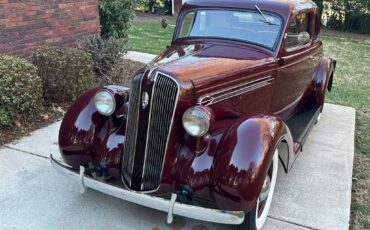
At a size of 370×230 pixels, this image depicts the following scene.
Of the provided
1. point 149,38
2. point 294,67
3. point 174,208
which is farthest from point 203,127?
point 149,38

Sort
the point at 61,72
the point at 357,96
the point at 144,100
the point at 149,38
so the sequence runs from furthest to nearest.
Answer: the point at 149,38 → the point at 357,96 → the point at 61,72 → the point at 144,100

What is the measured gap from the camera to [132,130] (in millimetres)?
3156

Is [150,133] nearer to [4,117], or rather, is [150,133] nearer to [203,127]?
[203,127]

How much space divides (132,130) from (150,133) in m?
0.18

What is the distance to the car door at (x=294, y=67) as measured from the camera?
4262 mm

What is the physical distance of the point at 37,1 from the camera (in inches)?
246

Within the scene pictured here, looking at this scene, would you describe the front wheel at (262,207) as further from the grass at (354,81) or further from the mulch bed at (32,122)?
the mulch bed at (32,122)

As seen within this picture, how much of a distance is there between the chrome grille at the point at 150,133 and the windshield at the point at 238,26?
1452 mm

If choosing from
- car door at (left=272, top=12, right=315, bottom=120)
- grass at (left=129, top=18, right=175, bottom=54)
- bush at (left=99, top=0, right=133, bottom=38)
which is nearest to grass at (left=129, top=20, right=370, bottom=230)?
grass at (left=129, top=18, right=175, bottom=54)

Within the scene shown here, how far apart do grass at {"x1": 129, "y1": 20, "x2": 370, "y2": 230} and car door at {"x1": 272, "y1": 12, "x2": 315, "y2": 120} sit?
3.27 ft

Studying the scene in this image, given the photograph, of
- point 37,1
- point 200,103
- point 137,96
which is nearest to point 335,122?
point 200,103

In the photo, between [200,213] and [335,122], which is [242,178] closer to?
[200,213]

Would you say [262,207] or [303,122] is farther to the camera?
[303,122]

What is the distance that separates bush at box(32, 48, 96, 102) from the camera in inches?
218
